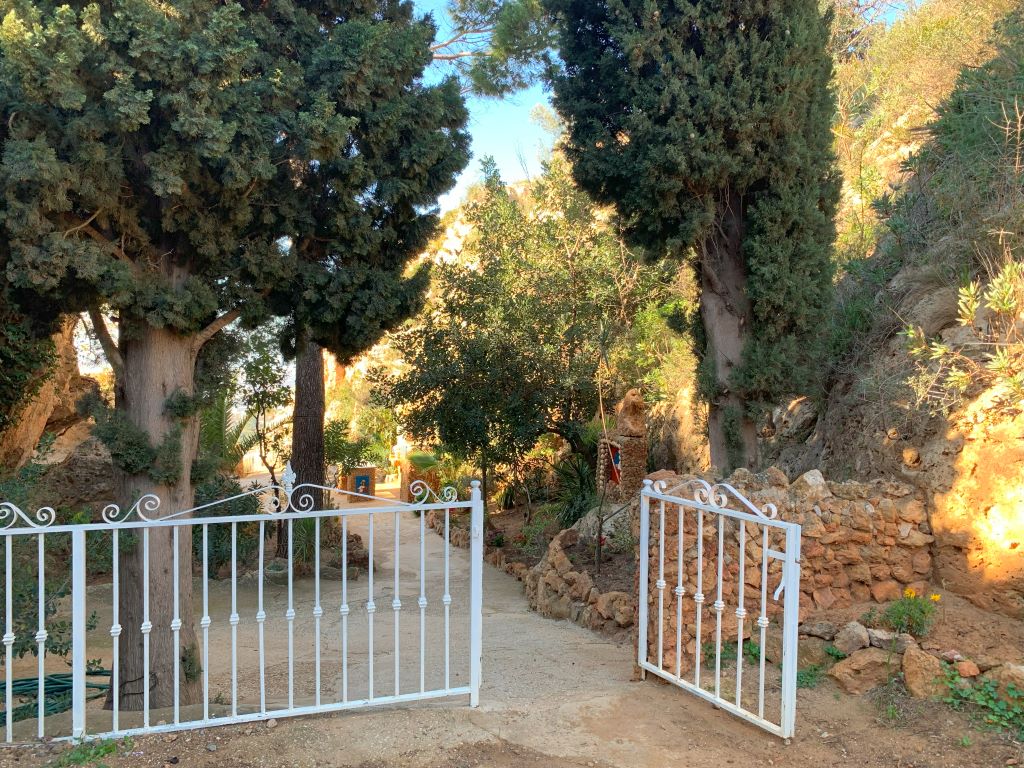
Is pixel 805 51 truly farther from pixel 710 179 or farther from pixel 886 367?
pixel 886 367

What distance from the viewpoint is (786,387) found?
7.79 metres

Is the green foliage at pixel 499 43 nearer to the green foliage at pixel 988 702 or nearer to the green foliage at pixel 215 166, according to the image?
the green foliage at pixel 215 166

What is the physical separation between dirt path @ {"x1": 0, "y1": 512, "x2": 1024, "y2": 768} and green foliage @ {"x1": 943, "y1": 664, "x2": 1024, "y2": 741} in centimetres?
9

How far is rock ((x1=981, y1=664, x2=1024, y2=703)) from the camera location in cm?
401

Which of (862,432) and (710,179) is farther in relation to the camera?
(710,179)

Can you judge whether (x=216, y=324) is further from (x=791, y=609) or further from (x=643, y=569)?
(x=791, y=609)

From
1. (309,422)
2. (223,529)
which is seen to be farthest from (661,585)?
(309,422)

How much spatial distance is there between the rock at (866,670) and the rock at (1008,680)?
48 cm

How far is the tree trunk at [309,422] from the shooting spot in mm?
11891

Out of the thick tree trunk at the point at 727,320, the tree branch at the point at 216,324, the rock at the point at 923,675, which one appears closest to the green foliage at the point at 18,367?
the tree branch at the point at 216,324

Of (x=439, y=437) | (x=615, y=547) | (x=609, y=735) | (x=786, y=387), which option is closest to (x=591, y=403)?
(x=439, y=437)

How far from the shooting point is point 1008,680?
13.4 ft

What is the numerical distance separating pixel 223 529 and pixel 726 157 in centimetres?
850

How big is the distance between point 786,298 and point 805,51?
95.7 inches
